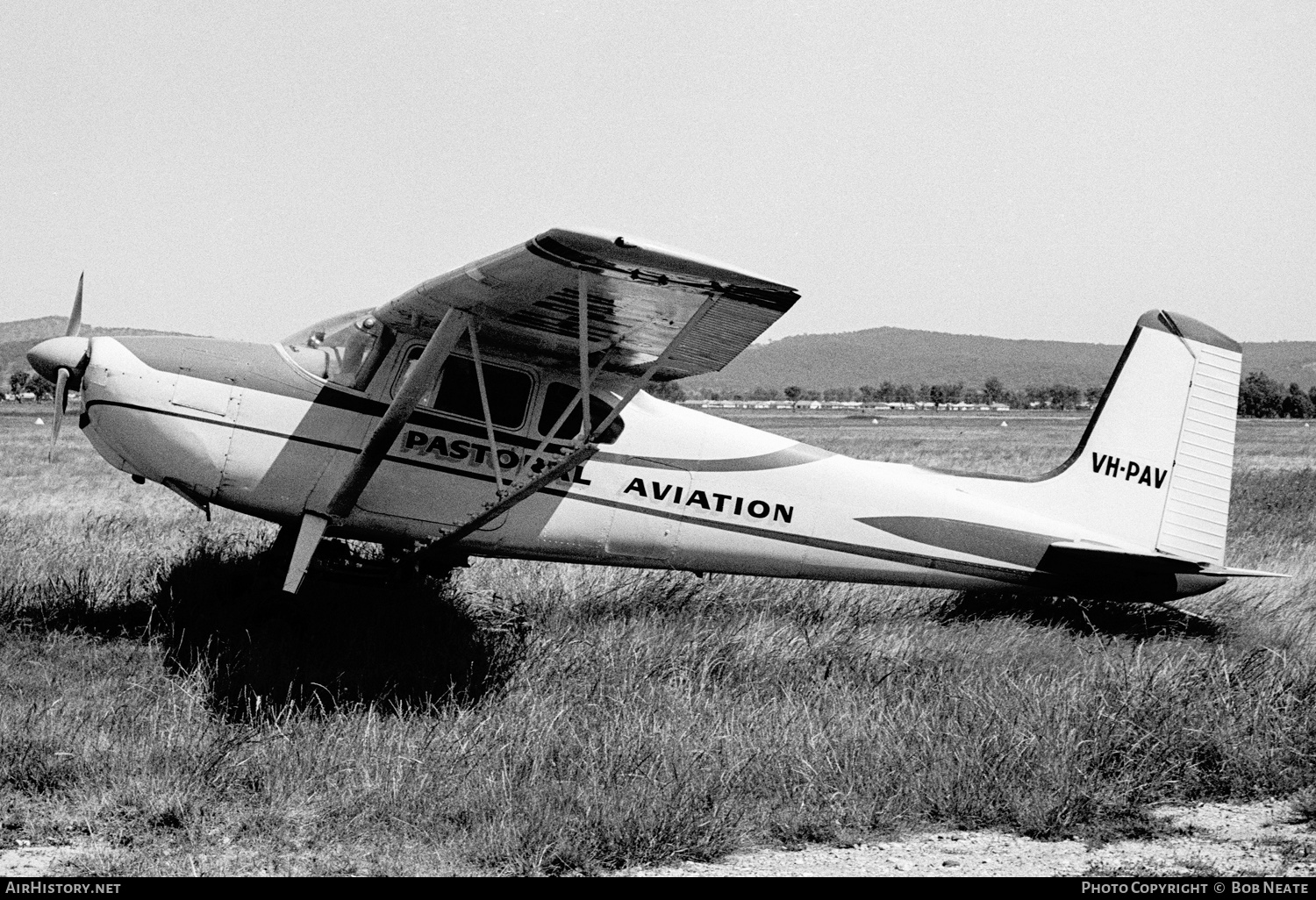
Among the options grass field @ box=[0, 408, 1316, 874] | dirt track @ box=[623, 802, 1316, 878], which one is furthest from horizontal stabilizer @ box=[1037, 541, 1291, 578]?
dirt track @ box=[623, 802, 1316, 878]

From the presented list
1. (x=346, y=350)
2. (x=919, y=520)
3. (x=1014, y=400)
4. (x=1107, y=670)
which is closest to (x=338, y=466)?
(x=346, y=350)

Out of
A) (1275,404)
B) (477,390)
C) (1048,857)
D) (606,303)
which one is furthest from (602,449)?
(1275,404)

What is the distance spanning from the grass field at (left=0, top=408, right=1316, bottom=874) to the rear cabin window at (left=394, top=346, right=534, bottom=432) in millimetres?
1364

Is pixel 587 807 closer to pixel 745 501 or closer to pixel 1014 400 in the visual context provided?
pixel 745 501

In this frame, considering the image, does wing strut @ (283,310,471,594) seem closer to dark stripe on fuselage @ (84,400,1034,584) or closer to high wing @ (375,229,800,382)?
high wing @ (375,229,800,382)

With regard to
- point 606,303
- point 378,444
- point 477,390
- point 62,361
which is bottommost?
point 378,444

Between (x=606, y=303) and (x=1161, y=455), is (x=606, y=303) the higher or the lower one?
the higher one

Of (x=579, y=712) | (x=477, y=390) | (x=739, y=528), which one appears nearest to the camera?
(x=579, y=712)

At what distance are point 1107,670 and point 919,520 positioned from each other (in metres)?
1.76

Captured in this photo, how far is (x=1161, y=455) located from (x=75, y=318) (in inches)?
334

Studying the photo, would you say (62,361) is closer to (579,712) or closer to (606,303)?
(606,303)

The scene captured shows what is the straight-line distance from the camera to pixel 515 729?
532 cm

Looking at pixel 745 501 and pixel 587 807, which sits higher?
pixel 745 501

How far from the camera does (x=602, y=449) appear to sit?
23.4 feet
